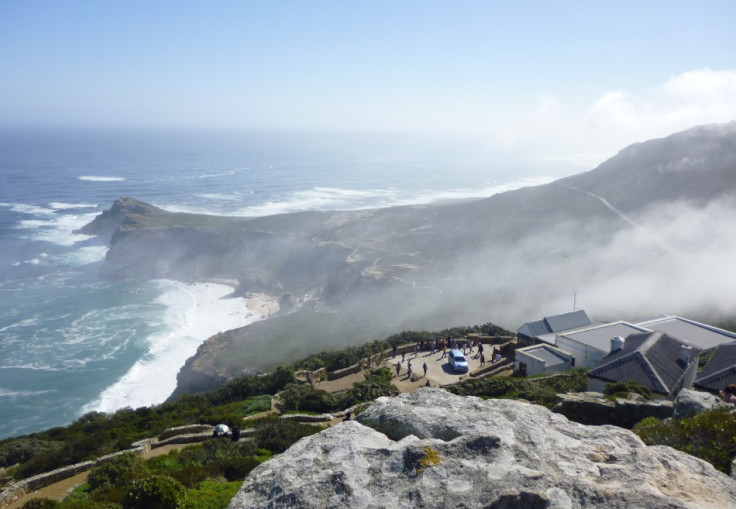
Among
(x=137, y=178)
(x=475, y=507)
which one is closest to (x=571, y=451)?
(x=475, y=507)

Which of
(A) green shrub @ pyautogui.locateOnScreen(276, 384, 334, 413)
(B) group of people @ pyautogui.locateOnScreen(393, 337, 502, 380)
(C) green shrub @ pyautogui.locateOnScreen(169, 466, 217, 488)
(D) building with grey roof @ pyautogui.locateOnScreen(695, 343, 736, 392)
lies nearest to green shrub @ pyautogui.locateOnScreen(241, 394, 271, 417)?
(A) green shrub @ pyautogui.locateOnScreen(276, 384, 334, 413)

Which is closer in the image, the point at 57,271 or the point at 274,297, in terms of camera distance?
the point at 274,297

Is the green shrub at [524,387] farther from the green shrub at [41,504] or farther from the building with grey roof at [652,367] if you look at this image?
the green shrub at [41,504]

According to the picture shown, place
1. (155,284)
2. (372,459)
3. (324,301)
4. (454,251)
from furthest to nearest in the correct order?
(454,251) < (155,284) < (324,301) < (372,459)

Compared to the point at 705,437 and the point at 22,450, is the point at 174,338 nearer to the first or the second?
the point at 22,450

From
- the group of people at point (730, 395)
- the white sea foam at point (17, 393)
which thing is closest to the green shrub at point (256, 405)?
the group of people at point (730, 395)

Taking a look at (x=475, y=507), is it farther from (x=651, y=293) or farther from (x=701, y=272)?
(x=701, y=272)

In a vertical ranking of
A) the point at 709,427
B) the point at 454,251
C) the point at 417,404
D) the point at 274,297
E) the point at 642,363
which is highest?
the point at 417,404
